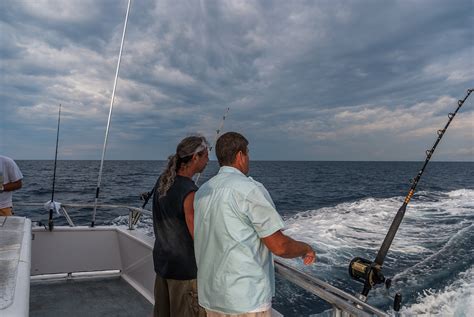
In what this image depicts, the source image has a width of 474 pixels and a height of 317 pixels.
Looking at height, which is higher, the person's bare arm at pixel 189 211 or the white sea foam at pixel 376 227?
the person's bare arm at pixel 189 211

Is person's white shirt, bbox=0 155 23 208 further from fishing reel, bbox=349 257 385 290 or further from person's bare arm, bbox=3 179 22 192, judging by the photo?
fishing reel, bbox=349 257 385 290

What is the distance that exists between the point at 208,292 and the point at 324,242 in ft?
23.8

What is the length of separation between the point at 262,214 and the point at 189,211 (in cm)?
54

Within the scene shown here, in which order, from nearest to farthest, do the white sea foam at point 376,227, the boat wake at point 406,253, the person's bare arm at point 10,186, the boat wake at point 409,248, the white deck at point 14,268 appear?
the white deck at point 14,268
the person's bare arm at point 10,186
the boat wake at point 406,253
the boat wake at point 409,248
the white sea foam at point 376,227

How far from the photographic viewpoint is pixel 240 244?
1387 mm

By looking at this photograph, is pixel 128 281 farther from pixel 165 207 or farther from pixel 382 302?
pixel 382 302

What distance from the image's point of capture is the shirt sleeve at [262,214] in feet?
4.39

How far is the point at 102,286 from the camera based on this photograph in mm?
3898

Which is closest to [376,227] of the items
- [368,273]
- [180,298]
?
[368,273]

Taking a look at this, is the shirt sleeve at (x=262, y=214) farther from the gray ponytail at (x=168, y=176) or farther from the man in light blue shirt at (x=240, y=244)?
the gray ponytail at (x=168, y=176)

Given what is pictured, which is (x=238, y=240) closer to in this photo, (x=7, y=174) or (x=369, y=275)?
(x=369, y=275)

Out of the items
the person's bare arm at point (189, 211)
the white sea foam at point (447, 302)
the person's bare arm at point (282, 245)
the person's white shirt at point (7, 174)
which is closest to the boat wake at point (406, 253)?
the white sea foam at point (447, 302)

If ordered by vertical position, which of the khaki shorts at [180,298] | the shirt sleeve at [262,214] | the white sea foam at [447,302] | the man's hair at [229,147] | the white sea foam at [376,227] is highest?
the man's hair at [229,147]

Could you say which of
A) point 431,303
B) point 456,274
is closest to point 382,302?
point 431,303
